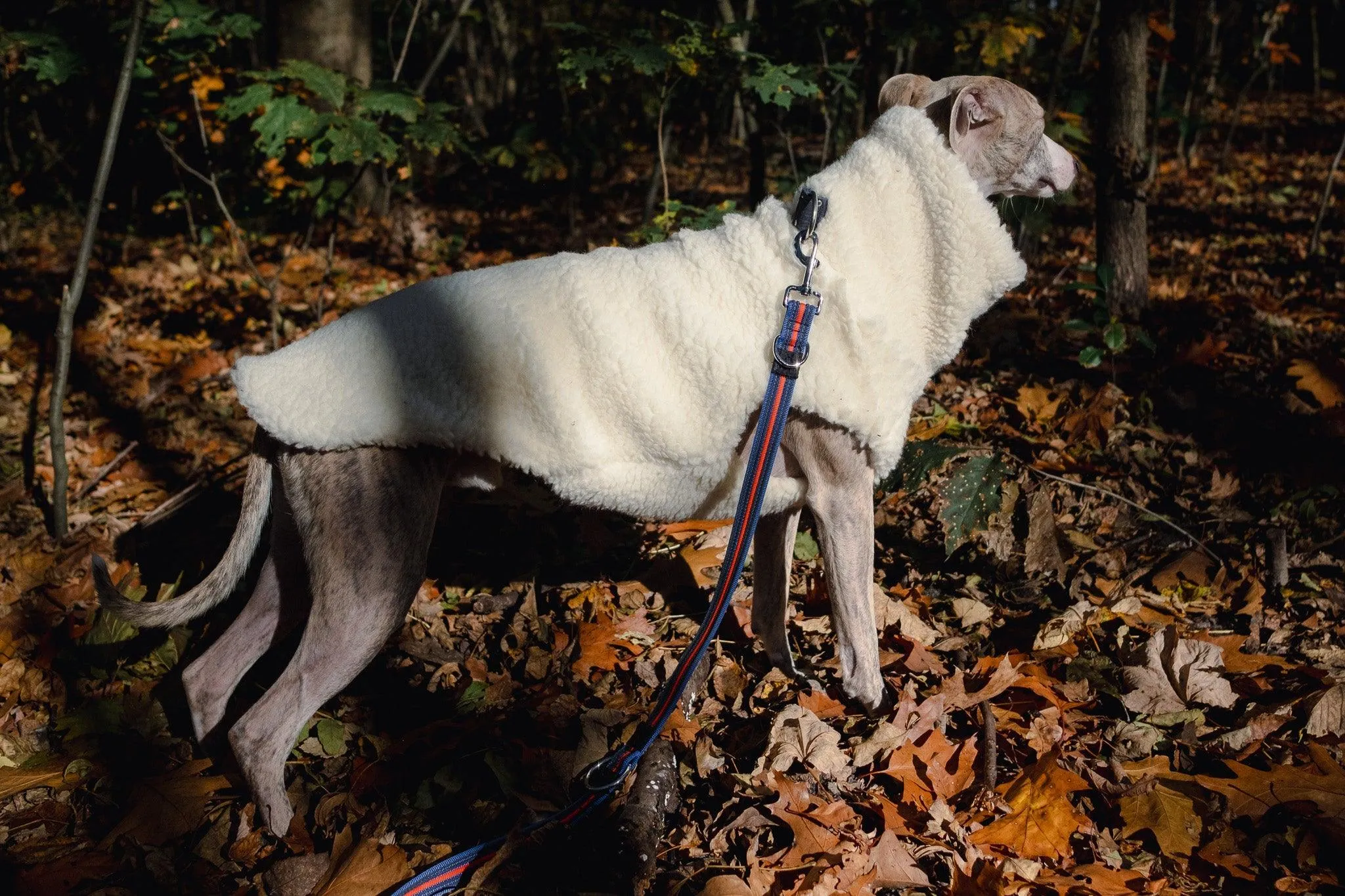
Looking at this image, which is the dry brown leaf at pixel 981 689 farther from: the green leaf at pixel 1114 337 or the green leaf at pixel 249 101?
the green leaf at pixel 249 101

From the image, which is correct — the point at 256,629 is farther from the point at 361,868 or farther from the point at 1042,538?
the point at 1042,538

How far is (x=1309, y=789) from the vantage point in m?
2.34

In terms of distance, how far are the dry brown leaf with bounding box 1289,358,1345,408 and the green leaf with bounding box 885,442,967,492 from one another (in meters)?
1.84

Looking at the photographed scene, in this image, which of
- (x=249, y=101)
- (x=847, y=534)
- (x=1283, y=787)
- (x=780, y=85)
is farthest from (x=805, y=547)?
(x=249, y=101)

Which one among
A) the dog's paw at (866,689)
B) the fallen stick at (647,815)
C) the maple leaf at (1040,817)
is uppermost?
the dog's paw at (866,689)

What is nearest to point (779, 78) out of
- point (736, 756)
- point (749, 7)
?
point (736, 756)

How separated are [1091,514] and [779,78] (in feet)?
9.48

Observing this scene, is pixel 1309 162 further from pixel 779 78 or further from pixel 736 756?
pixel 736 756

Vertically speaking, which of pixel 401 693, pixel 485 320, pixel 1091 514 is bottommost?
pixel 401 693

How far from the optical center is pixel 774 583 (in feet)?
10.3

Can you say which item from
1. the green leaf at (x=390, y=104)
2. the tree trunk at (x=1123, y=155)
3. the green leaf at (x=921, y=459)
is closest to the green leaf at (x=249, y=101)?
the green leaf at (x=390, y=104)

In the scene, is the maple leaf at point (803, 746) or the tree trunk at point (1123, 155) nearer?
the maple leaf at point (803, 746)

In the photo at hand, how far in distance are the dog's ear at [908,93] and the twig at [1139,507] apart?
5.50 feet

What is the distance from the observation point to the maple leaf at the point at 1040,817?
2.36 meters
